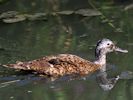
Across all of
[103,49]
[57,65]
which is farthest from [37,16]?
[57,65]

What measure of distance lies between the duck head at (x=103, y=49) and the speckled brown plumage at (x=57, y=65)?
43 centimetres

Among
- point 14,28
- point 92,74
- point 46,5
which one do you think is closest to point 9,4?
Result: point 46,5

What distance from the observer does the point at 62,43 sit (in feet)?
34.3

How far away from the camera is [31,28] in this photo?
444 inches

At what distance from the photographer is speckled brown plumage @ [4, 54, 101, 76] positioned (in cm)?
917

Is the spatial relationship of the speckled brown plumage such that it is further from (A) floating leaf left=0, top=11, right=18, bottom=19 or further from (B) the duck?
(A) floating leaf left=0, top=11, right=18, bottom=19

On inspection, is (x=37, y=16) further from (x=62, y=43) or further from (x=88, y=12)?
(x=62, y=43)

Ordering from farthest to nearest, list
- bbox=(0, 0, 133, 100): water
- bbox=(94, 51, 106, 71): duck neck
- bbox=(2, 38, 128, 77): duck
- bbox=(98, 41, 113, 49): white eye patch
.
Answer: bbox=(98, 41, 113, 49): white eye patch < bbox=(94, 51, 106, 71): duck neck < bbox=(2, 38, 128, 77): duck < bbox=(0, 0, 133, 100): water

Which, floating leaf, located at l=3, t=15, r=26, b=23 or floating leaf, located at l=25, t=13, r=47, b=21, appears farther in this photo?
floating leaf, located at l=25, t=13, r=47, b=21

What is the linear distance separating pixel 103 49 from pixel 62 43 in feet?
2.92

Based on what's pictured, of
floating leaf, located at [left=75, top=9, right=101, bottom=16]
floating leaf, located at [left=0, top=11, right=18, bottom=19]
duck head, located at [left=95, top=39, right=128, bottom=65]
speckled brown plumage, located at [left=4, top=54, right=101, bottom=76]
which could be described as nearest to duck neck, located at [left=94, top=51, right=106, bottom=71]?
duck head, located at [left=95, top=39, right=128, bottom=65]

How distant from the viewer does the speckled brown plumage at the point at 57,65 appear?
917cm

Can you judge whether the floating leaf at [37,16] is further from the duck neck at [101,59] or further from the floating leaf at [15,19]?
the duck neck at [101,59]

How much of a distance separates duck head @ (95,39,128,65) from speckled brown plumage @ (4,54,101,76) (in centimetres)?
43
